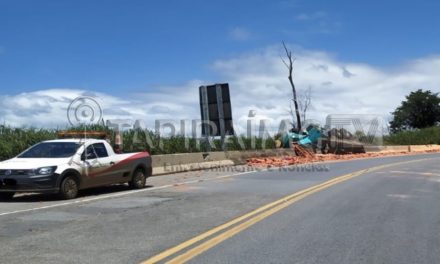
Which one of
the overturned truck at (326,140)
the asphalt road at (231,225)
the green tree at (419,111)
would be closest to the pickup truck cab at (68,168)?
the asphalt road at (231,225)

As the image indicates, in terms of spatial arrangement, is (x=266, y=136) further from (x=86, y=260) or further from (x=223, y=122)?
(x=86, y=260)

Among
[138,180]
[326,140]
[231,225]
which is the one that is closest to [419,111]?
[326,140]

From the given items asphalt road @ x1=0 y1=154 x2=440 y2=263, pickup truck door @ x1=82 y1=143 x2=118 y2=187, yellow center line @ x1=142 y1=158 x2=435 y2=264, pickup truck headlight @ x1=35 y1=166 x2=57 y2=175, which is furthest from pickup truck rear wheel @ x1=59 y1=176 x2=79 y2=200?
yellow center line @ x1=142 y1=158 x2=435 y2=264

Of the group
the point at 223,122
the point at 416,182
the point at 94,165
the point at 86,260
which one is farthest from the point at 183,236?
the point at 223,122

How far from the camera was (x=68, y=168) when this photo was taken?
14625 mm

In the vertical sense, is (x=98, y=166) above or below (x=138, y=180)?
above

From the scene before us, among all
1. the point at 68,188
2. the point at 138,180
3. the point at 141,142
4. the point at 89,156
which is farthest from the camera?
the point at 141,142

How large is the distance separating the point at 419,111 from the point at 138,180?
7539cm

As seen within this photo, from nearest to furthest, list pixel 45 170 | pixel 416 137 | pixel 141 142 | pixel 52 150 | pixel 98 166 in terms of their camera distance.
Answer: pixel 45 170, pixel 52 150, pixel 98 166, pixel 141 142, pixel 416 137

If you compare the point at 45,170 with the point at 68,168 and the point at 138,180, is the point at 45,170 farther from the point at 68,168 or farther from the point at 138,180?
the point at 138,180

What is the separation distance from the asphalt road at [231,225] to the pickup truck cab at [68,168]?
0.37 m

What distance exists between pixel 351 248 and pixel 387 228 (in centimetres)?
186

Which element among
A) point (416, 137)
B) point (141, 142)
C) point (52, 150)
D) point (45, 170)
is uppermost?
point (416, 137)

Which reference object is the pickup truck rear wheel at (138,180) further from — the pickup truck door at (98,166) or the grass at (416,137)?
the grass at (416,137)
